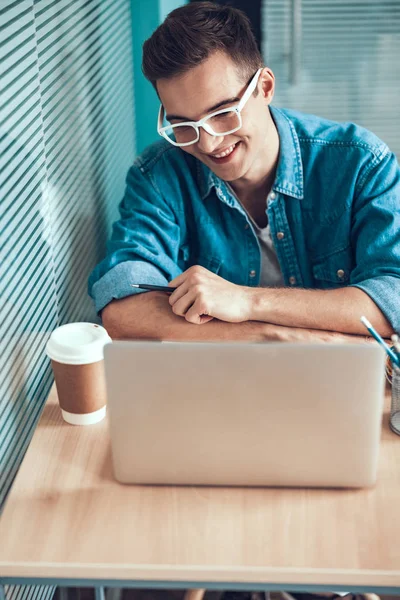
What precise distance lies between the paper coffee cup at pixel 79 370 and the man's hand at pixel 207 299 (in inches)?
9.2

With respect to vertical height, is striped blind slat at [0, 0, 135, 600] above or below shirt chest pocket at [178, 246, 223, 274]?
above

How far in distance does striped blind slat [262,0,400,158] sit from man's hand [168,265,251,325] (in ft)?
5.30

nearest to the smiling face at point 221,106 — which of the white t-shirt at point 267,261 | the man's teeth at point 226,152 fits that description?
the man's teeth at point 226,152

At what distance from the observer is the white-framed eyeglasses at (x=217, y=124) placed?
1.49 metres

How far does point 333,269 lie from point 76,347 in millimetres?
839

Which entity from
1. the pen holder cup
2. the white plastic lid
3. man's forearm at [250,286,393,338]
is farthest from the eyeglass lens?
the pen holder cup

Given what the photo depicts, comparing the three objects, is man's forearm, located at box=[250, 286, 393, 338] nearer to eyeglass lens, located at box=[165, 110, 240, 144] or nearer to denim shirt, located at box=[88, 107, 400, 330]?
denim shirt, located at box=[88, 107, 400, 330]

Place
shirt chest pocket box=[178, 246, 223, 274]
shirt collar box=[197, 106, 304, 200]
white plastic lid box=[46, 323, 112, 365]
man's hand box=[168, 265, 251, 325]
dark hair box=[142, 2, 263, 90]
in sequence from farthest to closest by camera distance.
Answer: shirt chest pocket box=[178, 246, 223, 274]
shirt collar box=[197, 106, 304, 200]
dark hair box=[142, 2, 263, 90]
man's hand box=[168, 265, 251, 325]
white plastic lid box=[46, 323, 112, 365]

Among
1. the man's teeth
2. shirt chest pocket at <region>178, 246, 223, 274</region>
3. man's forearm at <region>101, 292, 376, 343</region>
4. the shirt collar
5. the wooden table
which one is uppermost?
the man's teeth

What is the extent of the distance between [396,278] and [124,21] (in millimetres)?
1357

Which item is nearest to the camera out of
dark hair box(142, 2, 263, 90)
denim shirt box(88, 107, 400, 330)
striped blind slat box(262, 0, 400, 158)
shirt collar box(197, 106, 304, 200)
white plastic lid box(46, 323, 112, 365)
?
white plastic lid box(46, 323, 112, 365)

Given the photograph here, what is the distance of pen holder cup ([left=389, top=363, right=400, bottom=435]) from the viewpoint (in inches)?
45.3

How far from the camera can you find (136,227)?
1649mm

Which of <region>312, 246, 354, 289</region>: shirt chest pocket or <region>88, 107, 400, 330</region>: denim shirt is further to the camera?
<region>312, 246, 354, 289</region>: shirt chest pocket
